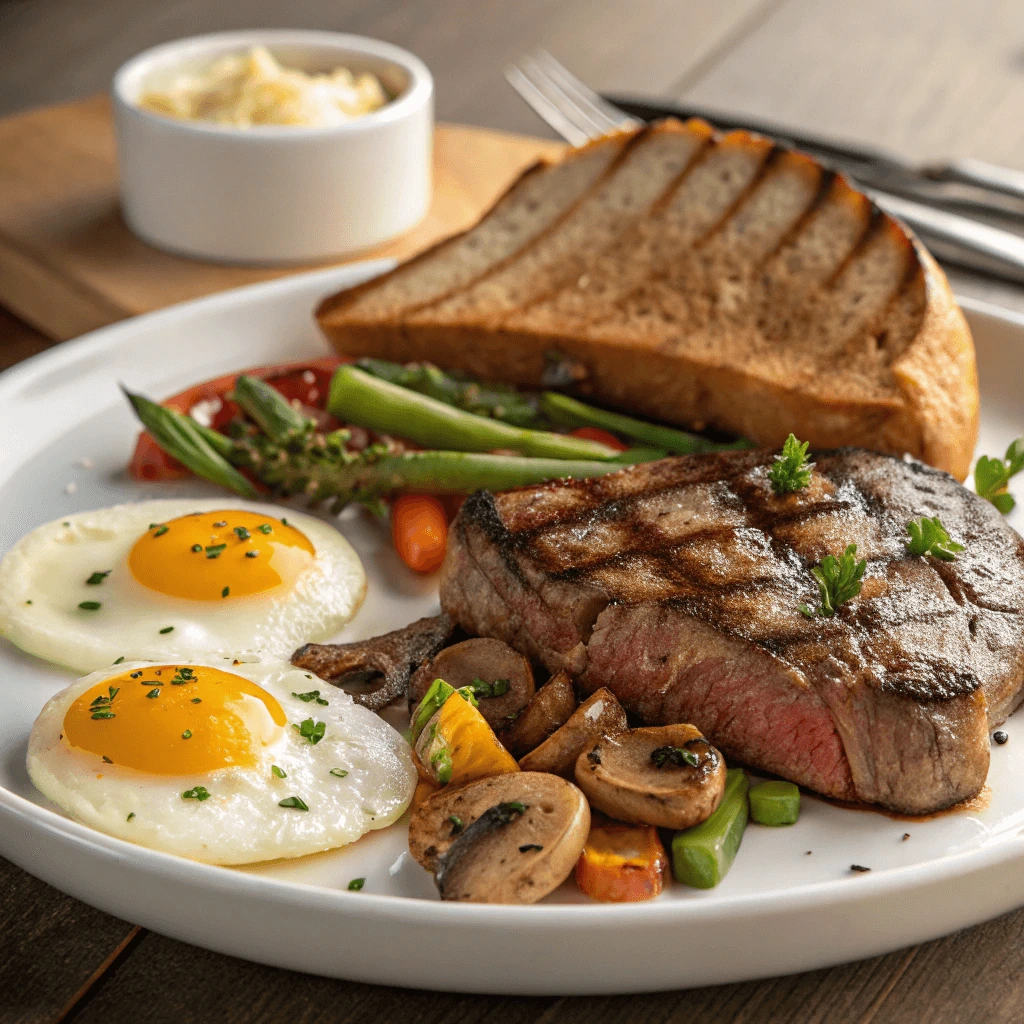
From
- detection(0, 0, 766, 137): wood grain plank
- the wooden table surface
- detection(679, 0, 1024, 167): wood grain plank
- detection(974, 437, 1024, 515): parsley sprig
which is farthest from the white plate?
detection(0, 0, 766, 137): wood grain plank

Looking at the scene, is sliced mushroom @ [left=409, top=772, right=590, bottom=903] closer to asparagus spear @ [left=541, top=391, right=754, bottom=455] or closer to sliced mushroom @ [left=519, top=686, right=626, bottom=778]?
sliced mushroom @ [left=519, top=686, right=626, bottom=778]

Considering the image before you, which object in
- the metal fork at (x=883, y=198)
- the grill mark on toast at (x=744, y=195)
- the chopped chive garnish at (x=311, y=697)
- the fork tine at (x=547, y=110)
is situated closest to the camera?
the chopped chive garnish at (x=311, y=697)

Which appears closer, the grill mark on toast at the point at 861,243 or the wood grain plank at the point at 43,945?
the wood grain plank at the point at 43,945

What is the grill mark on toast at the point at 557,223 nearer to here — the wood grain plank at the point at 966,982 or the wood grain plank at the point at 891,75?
the wood grain plank at the point at 891,75

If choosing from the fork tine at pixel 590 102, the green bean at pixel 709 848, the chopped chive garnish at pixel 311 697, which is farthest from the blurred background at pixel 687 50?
the green bean at pixel 709 848

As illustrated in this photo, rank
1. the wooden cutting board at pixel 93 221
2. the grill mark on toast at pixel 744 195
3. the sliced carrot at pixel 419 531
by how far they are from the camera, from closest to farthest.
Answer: the sliced carrot at pixel 419 531
the grill mark on toast at pixel 744 195
the wooden cutting board at pixel 93 221

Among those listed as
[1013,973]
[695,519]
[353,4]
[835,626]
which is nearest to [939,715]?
[835,626]
